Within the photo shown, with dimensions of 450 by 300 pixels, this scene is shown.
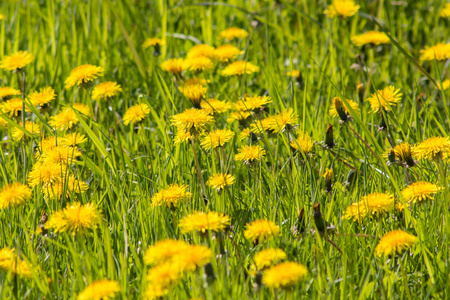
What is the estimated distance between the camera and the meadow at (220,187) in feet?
4.25

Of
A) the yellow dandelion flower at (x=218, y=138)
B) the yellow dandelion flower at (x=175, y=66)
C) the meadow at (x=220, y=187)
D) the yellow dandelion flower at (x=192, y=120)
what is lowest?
the meadow at (x=220, y=187)

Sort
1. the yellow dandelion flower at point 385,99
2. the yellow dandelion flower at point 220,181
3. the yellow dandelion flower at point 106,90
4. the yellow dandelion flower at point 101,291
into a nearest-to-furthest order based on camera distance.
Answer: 1. the yellow dandelion flower at point 101,291
2. the yellow dandelion flower at point 220,181
3. the yellow dandelion flower at point 385,99
4. the yellow dandelion flower at point 106,90

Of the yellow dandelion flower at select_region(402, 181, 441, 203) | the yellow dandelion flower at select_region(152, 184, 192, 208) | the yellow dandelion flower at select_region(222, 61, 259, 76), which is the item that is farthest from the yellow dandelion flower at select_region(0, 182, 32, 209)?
the yellow dandelion flower at select_region(222, 61, 259, 76)

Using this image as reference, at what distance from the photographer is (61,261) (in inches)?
62.2

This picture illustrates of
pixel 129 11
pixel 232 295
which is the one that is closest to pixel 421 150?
pixel 232 295

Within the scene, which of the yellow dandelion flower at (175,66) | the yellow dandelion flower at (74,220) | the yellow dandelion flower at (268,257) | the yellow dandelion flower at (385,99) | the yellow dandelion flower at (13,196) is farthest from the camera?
the yellow dandelion flower at (175,66)

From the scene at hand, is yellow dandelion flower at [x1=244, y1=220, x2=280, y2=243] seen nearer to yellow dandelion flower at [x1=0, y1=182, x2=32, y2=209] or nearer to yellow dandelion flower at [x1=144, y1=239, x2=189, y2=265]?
yellow dandelion flower at [x1=144, y1=239, x2=189, y2=265]

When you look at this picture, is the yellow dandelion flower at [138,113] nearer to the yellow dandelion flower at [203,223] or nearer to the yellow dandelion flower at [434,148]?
the yellow dandelion flower at [203,223]

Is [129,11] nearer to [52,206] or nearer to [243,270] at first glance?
[52,206]

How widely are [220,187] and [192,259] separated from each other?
55 centimetres

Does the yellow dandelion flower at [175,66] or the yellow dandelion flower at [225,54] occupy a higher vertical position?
the yellow dandelion flower at [225,54]

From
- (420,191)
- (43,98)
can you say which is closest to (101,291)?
(420,191)

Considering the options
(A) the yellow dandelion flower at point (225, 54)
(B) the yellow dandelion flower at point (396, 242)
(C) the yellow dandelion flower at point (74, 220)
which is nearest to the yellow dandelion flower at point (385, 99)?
(B) the yellow dandelion flower at point (396, 242)

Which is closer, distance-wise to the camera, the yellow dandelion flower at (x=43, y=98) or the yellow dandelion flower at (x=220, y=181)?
the yellow dandelion flower at (x=220, y=181)
